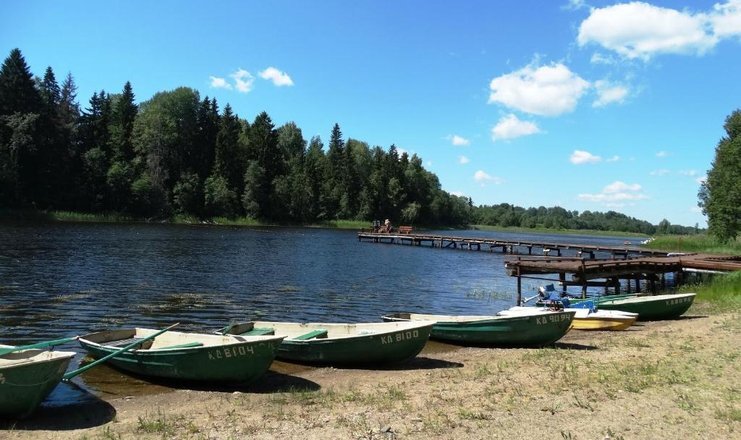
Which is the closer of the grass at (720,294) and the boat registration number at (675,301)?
the boat registration number at (675,301)

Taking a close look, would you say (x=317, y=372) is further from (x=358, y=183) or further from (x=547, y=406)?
(x=358, y=183)

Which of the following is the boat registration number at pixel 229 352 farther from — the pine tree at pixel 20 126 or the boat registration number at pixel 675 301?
the pine tree at pixel 20 126

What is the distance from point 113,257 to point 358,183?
93959 mm

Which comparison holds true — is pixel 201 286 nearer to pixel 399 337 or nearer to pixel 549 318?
pixel 399 337

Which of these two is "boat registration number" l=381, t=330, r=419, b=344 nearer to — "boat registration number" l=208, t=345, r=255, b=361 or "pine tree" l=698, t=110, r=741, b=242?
"boat registration number" l=208, t=345, r=255, b=361

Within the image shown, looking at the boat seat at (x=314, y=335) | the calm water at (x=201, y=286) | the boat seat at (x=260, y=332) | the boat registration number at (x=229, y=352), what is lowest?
the calm water at (x=201, y=286)

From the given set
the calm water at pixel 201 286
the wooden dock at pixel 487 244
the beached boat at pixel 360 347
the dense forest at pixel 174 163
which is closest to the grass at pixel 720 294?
the calm water at pixel 201 286

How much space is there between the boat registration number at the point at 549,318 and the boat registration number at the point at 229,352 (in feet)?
25.1

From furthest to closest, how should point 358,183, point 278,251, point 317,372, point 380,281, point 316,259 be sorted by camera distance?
point 358,183 < point 278,251 < point 316,259 < point 380,281 < point 317,372

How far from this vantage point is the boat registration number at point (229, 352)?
404 inches

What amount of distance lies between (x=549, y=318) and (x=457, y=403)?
588 centimetres

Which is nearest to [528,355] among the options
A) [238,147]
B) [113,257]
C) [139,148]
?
[113,257]

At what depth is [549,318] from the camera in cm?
1404

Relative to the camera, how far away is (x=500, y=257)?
5712 centimetres
